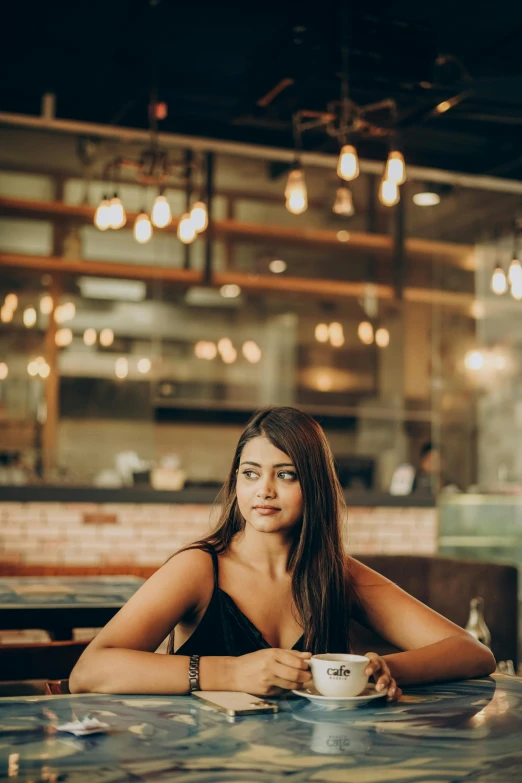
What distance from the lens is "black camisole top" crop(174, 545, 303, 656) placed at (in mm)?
1942

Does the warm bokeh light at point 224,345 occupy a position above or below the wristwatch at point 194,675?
above

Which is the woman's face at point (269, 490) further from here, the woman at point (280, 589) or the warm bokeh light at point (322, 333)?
the warm bokeh light at point (322, 333)

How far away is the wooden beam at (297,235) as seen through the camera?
791cm

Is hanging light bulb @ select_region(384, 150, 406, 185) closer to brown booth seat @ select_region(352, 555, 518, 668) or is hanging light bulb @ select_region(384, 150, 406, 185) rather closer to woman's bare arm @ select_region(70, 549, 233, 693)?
brown booth seat @ select_region(352, 555, 518, 668)

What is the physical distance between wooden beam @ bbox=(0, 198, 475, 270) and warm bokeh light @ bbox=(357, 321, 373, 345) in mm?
639

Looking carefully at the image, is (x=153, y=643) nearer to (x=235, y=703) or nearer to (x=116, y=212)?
(x=235, y=703)

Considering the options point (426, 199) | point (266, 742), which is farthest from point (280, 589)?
point (426, 199)

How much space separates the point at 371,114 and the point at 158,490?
302 cm

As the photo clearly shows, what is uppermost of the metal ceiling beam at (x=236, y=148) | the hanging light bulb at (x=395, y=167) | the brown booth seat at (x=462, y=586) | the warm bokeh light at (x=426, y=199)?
the metal ceiling beam at (x=236, y=148)

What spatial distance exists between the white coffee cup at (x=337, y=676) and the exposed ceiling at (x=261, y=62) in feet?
13.6

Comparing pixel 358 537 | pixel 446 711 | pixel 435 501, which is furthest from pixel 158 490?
pixel 446 711

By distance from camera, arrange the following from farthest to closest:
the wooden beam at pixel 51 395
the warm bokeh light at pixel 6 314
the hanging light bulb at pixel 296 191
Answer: the wooden beam at pixel 51 395
the warm bokeh light at pixel 6 314
the hanging light bulb at pixel 296 191

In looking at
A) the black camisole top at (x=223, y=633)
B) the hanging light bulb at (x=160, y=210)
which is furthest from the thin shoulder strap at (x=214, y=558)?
the hanging light bulb at (x=160, y=210)

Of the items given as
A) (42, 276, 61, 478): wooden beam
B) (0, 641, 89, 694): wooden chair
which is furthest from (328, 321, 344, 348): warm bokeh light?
(0, 641, 89, 694): wooden chair
